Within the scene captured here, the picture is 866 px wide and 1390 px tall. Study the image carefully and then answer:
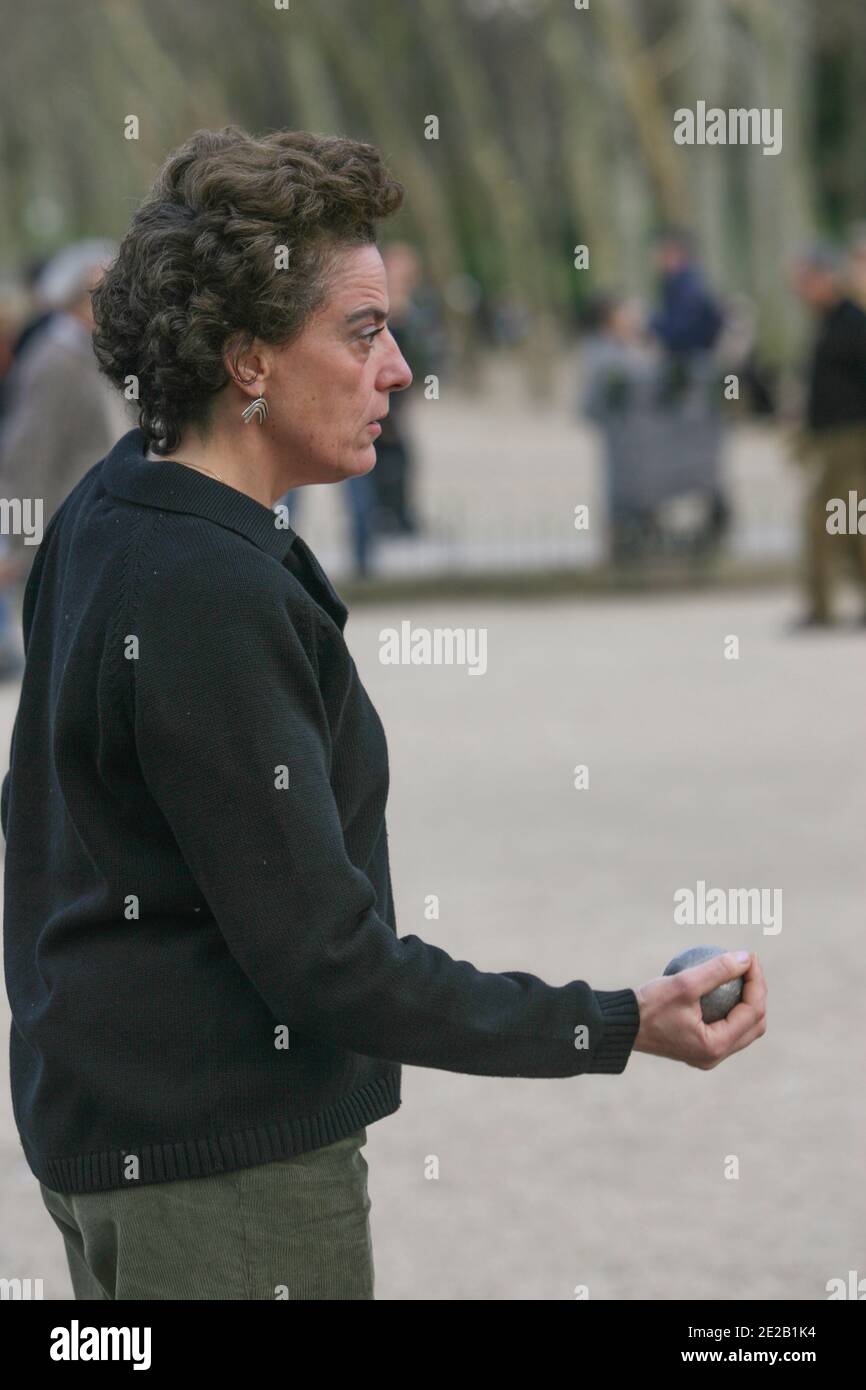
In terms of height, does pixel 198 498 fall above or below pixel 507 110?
below

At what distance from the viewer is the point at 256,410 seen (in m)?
2.17

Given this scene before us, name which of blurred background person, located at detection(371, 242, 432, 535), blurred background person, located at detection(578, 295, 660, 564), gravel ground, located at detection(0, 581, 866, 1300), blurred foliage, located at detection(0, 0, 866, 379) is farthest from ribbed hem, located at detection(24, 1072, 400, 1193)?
blurred foliage, located at detection(0, 0, 866, 379)

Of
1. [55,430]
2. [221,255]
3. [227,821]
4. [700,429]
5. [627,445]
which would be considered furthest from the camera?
[700,429]

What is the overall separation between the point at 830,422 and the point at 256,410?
37.3 feet

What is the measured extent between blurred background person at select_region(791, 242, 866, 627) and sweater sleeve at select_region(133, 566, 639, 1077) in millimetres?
11335

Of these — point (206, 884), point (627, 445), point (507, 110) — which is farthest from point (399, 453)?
point (507, 110)

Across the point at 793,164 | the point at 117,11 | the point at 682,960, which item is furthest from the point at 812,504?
the point at 117,11

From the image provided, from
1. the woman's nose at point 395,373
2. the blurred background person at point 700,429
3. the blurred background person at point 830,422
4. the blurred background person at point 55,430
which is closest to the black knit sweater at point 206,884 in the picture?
the woman's nose at point 395,373

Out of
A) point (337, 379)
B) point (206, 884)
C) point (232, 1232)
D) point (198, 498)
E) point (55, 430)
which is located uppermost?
point (55, 430)

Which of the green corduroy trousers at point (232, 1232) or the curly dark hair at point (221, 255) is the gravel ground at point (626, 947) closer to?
the green corduroy trousers at point (232, 1232)

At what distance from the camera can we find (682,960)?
2273mm

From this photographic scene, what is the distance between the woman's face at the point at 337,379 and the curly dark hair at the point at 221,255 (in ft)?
0.06

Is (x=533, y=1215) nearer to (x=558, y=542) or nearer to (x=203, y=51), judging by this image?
(x=558, y=542)

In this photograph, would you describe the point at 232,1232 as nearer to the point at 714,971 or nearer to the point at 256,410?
the point at 714,971
